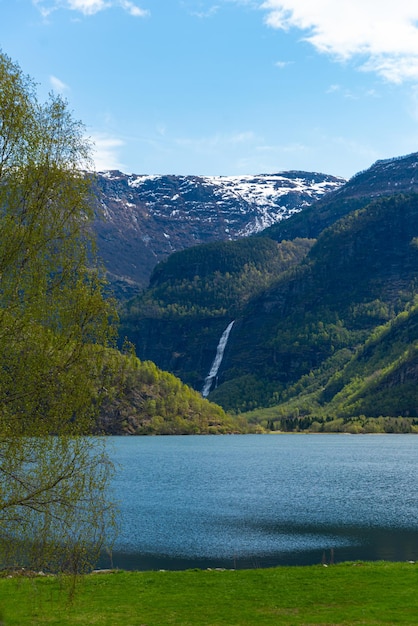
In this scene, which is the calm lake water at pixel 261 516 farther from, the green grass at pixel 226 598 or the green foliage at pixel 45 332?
the green grass at pixel 226 598

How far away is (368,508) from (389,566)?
183 ft

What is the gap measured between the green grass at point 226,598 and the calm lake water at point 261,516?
7932mm

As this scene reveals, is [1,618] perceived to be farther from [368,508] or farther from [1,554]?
[368,508]

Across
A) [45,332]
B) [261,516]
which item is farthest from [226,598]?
[261,516]

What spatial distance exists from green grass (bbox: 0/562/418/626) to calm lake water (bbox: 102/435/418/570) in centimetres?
793

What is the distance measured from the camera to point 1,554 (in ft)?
78.4

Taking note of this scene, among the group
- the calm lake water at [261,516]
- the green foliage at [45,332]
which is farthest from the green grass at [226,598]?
the calm lake water at [261,516]

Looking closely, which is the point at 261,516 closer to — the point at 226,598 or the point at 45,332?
the point at 226,598

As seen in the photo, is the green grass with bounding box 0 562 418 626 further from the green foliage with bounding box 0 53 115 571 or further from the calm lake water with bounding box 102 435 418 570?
the calm lake water with bounding box 102 435 418 570

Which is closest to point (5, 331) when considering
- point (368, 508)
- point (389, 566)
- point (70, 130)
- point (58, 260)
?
point (58, 260)

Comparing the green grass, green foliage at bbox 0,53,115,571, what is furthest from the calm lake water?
the green grass

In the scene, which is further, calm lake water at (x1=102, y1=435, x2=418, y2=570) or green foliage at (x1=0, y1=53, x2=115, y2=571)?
calm lake water at (x1=102, y1=435, x2=418, y2=570)

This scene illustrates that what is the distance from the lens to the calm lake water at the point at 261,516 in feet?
217

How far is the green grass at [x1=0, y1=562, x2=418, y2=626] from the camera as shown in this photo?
32.3m
